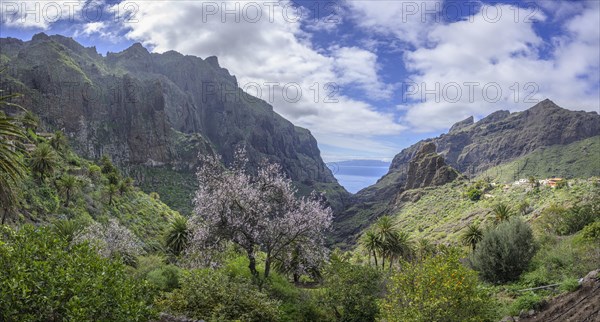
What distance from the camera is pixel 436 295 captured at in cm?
1280

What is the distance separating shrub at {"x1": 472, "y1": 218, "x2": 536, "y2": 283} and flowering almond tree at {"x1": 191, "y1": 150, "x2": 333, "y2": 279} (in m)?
12.1

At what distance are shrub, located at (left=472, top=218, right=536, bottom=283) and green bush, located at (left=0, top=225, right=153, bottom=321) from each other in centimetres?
2335

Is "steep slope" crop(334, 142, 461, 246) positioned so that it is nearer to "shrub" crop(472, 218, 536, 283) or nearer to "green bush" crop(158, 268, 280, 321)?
"shrub" crop(472, 218, 536, 283)

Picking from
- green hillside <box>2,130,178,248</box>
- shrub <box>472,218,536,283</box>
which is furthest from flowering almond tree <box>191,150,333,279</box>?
green hillside <box>2,130,178,248</box>

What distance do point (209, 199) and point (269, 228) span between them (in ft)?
12.7

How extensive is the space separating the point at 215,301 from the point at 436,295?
28.5 ft

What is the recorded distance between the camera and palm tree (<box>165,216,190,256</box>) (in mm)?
44812

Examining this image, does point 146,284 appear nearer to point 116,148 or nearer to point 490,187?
point 490,187

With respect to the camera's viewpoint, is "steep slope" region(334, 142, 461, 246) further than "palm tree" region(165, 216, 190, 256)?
Yes

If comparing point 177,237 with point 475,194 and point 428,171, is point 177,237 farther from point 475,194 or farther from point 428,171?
point 428,171

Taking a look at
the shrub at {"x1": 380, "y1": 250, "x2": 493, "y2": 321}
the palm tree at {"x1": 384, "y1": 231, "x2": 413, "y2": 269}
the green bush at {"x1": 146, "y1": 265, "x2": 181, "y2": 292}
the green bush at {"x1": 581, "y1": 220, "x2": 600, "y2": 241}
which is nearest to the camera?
the shrub at {"x1": 380, "y1": 250, "x2": 493, "y2": 321}

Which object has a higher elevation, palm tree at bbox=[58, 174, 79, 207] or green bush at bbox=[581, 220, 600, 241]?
palm tree at bbox=[58, 174, 79, 207]

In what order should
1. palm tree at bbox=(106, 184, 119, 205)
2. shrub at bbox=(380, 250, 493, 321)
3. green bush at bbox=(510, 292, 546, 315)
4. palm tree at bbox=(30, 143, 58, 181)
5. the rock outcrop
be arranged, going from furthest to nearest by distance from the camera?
the rock outcrop, palm tree at bbox=(106, 184, 119, 205), palm tree at bbox=(30, 143, 58, 181), green bush at bbox=(510, 292, 546, 315), shrub at bbox=(380, 250, 493, 321)

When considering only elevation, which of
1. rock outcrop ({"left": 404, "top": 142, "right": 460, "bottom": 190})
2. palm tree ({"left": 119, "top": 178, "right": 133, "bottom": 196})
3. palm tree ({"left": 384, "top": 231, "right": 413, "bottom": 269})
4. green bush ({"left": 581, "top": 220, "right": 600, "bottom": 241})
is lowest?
palm tree ({"left": 384, "top": 231, "right": 413, "bottom": 269})
